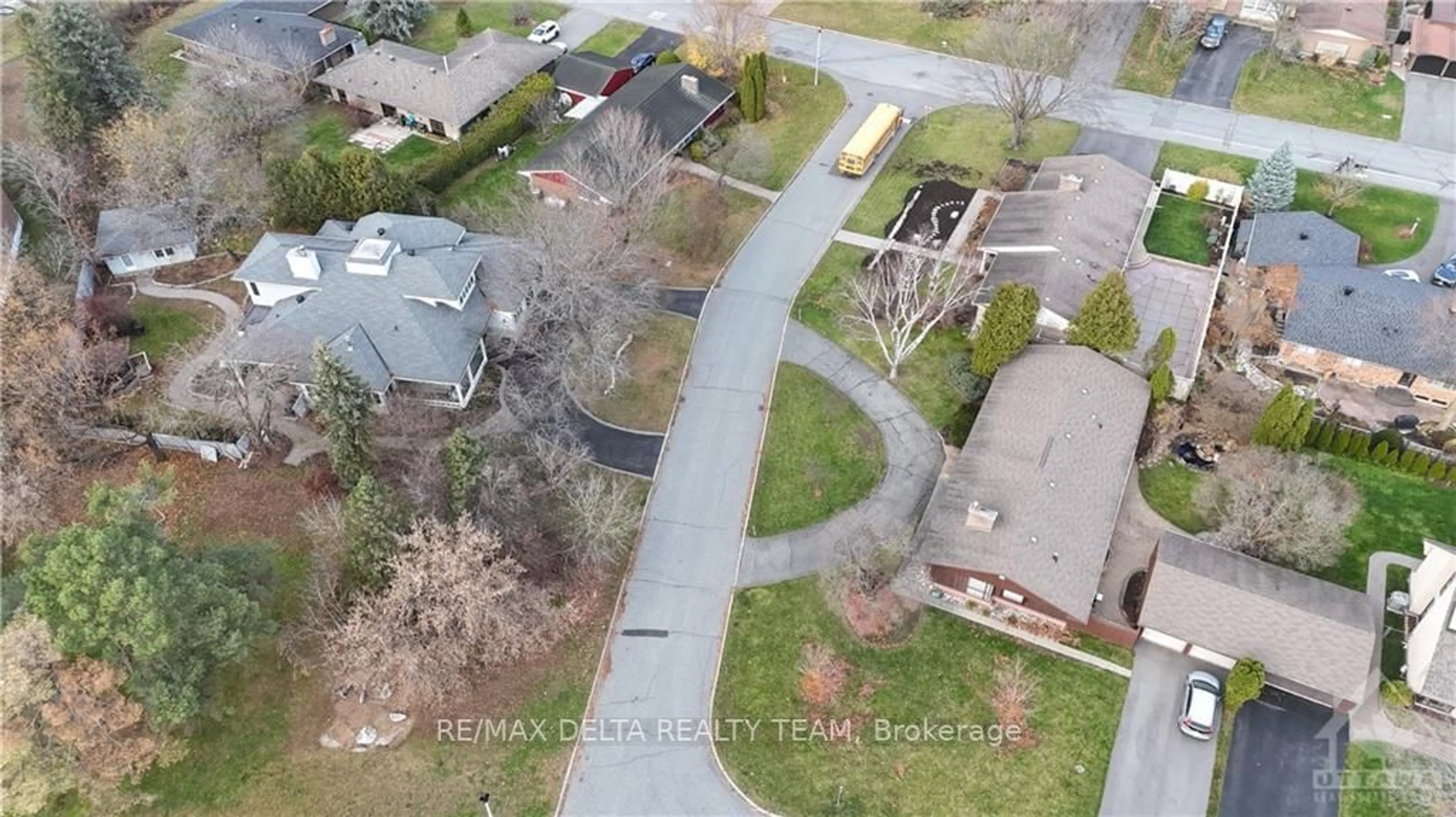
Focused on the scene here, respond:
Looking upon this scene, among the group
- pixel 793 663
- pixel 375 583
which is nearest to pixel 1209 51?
pixel 793 663

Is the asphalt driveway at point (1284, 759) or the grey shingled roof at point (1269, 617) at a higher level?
the grey shingled roof at point (1269, 617)

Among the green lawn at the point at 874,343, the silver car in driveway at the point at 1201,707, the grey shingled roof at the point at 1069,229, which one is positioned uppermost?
the grey shingled roof at the point at 1069,229

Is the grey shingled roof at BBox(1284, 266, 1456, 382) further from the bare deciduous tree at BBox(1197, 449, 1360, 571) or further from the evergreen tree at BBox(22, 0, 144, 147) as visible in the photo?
the evergreen tree at BBox(22, 0, 144, 147)

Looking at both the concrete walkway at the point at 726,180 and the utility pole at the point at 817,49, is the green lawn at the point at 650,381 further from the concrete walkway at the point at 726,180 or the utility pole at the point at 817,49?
the utility pole at the point at 817,49

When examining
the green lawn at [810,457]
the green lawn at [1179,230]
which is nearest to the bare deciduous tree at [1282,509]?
the green lawn at [810,457]

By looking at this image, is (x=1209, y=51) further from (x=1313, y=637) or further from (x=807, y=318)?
(x=1313, y=637)

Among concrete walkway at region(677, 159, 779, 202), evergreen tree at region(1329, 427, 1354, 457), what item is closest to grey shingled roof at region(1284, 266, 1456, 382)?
evergreen tree at region(1329, 427, 1354, 457)
